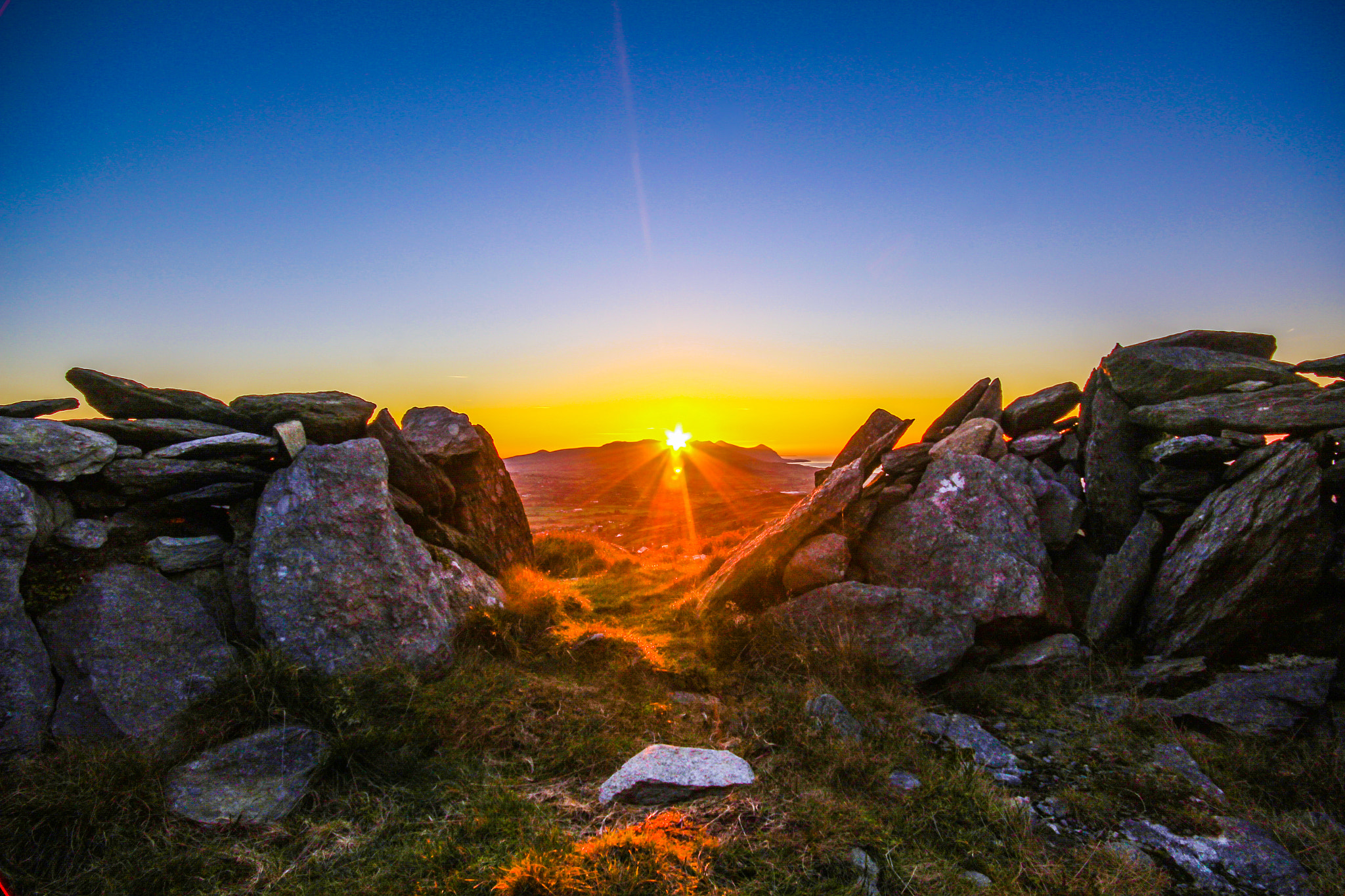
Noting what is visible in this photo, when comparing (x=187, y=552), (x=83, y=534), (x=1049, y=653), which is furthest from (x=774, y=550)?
Answer: (x=83, y=534)

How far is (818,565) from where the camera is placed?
9.73 m

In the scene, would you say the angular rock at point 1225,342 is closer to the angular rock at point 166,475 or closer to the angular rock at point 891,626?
the angular rock at point 891,626

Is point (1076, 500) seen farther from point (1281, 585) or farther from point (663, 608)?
point (663, 608)

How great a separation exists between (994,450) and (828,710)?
6921 mm

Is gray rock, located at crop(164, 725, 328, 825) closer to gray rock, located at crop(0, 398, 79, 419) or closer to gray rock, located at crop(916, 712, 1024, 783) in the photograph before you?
gray rock, located at crop(0, 398, 79, 419)

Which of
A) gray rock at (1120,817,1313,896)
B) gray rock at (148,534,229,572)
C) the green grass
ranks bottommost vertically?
gray rock at (1120,817,1313,896)

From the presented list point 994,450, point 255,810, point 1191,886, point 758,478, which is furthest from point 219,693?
point 758,478

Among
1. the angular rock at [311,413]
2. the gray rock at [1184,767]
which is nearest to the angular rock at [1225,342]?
the gray rock at [1184,767]

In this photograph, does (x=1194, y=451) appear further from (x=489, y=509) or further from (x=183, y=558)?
(x=183, y=558)

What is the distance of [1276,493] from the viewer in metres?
7.54

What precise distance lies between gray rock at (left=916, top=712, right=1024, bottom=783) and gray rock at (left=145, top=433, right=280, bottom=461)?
9562mm

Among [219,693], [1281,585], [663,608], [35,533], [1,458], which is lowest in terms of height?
[663,608]

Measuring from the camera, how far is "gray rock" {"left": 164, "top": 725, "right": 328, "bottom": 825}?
5117 mm

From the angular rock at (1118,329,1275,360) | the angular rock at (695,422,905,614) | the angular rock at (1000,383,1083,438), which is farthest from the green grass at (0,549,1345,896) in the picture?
the angular rock at (1118,329,1275,360)
